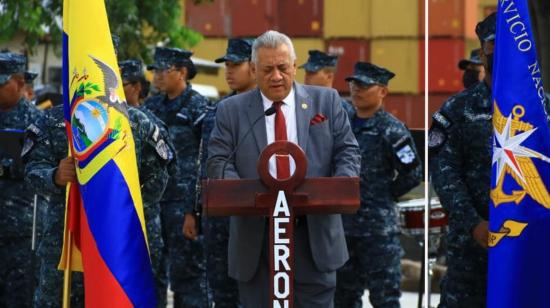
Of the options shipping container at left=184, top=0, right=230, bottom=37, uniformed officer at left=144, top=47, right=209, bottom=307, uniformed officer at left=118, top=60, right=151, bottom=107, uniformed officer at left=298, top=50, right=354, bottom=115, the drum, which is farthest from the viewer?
shipping container at left=184, top=0, right=230, bottom=37

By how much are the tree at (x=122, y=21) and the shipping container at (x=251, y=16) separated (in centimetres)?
1284

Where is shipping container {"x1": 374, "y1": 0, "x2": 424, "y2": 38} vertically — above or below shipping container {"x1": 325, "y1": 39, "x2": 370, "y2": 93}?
above

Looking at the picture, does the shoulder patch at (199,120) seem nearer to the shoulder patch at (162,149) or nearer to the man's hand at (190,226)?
the man's hand at (190,226)

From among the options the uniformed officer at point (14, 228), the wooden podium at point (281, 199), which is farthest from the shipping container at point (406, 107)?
the wooden podium at point (281, 199)

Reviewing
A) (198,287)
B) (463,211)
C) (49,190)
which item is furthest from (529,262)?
(198,287)

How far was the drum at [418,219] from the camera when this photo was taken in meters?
13.7

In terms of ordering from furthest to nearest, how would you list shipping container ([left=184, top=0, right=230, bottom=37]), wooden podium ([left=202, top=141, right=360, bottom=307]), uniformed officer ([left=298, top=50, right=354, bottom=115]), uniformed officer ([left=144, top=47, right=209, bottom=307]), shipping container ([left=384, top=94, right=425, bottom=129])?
1. shipping container ([left=184, top=0, right=230, bottom=37])
2. shipping container ([left=384, top=94, right=425, bottom=129])
3. uniformed officer ([left=298, top=50, right=354, bottom=115])
4. uniformed officer ([left=144, top=47, right=209, bottom=307])
5. wooden podium ([left=202, top=141, right=360, bottom=307])

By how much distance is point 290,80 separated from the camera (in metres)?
7.88

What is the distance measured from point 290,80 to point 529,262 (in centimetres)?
153

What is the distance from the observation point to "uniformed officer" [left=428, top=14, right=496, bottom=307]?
8562mm

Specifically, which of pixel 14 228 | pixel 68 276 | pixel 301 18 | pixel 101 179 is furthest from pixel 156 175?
pixel 301 18

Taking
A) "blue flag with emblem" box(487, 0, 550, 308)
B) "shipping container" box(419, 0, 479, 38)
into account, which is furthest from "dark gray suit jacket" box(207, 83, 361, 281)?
"shipping container" box(419, 0, 479, 38)

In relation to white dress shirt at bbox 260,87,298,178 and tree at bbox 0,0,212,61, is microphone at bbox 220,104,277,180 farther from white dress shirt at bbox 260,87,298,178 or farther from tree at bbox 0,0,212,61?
tree at bbox 0,0,212,61

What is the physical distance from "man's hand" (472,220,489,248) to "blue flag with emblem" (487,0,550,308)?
11.5 inches
